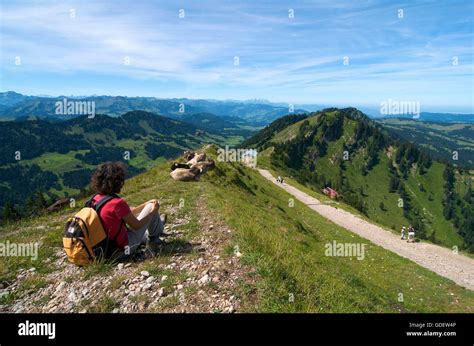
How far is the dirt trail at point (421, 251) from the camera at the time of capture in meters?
29.7

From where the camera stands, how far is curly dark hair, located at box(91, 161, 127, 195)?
1007 cm

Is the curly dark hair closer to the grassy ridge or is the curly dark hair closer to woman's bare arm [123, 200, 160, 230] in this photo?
woman's bare arm [123, 200, 160, 230]

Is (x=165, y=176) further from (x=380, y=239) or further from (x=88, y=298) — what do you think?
(x=380, y=239)

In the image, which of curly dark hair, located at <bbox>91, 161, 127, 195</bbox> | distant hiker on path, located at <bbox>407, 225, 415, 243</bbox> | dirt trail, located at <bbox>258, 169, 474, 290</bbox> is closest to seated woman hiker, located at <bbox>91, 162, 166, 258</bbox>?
curly dark hair, located at <bbox>91, 161, 127, 195</bbox>

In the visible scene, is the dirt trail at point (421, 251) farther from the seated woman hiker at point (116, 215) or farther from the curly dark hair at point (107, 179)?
the curly dark hair at point (107, 179)

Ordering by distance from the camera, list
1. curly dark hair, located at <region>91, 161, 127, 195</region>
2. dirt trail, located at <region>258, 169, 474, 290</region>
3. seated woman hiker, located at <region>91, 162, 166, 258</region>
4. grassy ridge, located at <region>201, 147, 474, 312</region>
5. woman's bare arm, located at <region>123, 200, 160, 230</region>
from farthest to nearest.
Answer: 1. dirt trail, located at <region>258, 169, 474, 290</region>
2. woman's bare arm, located at <region>123, 200, 160, 230</region>
3. curly dark hair, located at <region>91, 161, 127, 195</region>
4. seated woman hiker, located at <region>91, 162, 166, 258</region>
5. grassy ridge, located at <region>201, 147, 474, 312</region>

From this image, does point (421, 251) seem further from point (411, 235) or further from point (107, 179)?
point (107, 179)

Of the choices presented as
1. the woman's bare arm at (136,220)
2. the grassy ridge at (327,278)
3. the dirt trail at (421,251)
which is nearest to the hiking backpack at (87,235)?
the woman's bare arm at (136,220)

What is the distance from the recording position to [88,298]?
9.09m

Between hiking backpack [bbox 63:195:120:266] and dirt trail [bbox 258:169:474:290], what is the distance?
29010 mm

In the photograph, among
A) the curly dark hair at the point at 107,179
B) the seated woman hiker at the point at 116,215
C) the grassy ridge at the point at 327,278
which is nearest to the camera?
the grassy ridge at the point at 327,278

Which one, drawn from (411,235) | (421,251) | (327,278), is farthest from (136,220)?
(411,235)

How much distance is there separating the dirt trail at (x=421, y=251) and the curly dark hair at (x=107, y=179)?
29063 millimetres

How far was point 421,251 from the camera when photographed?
37000mm
